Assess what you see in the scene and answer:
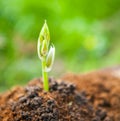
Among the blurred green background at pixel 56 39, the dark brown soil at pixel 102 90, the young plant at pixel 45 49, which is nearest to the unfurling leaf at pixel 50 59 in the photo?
the young plant at pixel 45 49

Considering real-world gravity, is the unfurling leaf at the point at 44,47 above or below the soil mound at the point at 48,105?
above

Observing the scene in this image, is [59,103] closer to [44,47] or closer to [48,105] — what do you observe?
[48,105]

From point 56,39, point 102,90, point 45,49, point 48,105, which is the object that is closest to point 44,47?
point 45,49

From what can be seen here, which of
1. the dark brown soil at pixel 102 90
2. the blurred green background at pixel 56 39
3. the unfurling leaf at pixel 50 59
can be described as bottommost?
the unfurling leaf at pixel 50 59

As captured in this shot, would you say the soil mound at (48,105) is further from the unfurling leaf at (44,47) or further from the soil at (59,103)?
the unfurling leaf at (44,47)

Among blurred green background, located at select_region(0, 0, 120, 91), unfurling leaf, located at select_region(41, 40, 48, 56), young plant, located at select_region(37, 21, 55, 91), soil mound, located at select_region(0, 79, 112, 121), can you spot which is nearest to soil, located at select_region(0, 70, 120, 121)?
soil mound, located at select_region(0, 79, 112, 121)

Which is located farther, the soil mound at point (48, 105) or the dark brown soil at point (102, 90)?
the dark brown soil at point (102, 90)

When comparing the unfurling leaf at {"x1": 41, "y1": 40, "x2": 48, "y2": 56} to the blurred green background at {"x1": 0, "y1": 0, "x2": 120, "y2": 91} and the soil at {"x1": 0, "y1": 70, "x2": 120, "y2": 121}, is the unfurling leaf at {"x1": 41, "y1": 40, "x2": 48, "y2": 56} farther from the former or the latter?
the blurred green background at {"x1": 0, "y1": 0, "x2": 120, "y2": 91}
